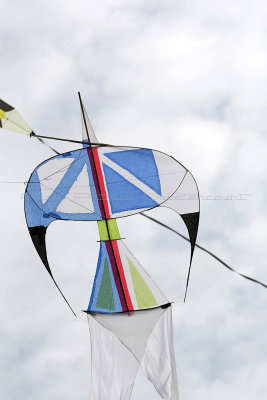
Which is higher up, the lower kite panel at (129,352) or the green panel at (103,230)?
the green panel at (103,230)

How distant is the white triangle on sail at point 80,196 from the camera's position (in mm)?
10211

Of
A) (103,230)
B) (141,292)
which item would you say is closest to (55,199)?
(103,230)

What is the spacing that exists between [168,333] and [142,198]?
7.57 feet

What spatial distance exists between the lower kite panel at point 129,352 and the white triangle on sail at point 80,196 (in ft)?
6.08

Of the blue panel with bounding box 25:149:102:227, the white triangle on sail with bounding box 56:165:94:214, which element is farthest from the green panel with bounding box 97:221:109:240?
the white triangle on sail with bounding box 56:165:94:214

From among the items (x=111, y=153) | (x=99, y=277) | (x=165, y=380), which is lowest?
(x=165, y=380)

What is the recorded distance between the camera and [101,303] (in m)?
10.3

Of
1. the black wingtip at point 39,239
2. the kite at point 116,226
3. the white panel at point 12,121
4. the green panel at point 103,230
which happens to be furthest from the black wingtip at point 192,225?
the white panel at point 12,121

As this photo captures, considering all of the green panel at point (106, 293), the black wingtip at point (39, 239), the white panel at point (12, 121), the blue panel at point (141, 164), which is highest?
the white panel at point (12, 121)

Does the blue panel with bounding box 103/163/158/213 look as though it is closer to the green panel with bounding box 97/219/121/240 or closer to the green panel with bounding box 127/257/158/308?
the green panel with bounding box 97/219/121/240

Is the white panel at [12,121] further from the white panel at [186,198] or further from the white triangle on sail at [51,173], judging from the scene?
the white panel at [186,198]

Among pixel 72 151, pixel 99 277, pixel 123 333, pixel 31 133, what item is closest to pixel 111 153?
pixel 72 151

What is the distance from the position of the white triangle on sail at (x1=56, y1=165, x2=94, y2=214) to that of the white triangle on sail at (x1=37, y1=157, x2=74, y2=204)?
272 millimetres

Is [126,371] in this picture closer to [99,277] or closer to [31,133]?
[99,277]
